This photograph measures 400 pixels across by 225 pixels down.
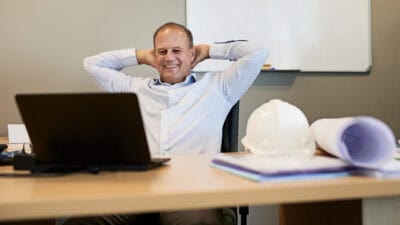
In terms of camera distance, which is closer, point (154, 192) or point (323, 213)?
point (154, 192)

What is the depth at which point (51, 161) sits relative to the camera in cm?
83

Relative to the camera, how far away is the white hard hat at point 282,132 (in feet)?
2.79

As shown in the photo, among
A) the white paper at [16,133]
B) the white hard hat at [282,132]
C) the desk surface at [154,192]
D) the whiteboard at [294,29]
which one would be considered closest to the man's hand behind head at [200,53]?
the whiteboard at [294,29]

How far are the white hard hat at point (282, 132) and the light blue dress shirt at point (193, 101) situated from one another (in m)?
0.74

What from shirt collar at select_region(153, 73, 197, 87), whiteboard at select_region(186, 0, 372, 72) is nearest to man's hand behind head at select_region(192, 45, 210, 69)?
shirt collar at select_region(153, 73, 197, 87)

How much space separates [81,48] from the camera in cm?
227

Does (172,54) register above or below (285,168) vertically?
above

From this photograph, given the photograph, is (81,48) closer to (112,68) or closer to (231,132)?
(112,68)

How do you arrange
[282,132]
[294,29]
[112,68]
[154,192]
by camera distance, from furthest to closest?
[294,29] < [112,68] < [282,132] < [154,192]

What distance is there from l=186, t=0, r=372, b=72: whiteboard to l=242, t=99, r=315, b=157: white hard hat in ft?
4.77

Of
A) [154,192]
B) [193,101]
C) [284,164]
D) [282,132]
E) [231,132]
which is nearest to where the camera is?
[154,192]

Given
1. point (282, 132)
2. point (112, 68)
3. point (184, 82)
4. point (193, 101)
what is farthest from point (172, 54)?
point (282, 132)

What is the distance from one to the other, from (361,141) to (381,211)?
13 centimetres

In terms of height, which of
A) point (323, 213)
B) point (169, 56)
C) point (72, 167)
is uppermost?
point (169, 56)
